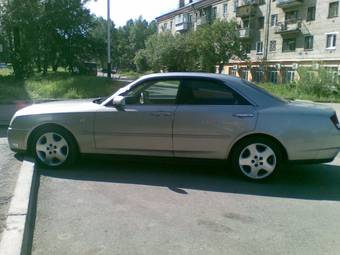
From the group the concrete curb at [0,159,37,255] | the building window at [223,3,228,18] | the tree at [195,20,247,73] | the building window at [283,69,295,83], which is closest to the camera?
the concrete curb at [0,159,37,255]

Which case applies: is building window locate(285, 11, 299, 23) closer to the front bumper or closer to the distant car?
the distant car

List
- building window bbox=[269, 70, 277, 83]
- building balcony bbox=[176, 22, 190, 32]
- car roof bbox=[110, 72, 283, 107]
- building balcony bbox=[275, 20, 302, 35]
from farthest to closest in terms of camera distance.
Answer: building balcony bbox=[176, 22, 190, 32], building window bbox=[269, 70, 277, 83], building balcony bbox=[275, 20, 302, 35], car roof bbox=[110, 72, 283, 107]

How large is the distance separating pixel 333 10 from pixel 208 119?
115 feet

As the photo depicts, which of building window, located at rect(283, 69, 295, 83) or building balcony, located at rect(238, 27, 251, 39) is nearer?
building window, located at rect(283, 69, 295, 83)

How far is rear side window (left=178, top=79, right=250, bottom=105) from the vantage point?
216 inches

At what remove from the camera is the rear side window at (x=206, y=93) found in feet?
18.0

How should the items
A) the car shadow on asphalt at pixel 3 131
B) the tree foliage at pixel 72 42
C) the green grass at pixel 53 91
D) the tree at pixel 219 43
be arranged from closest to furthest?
the car shadow on asphalt at pixel 3 131 < the green grass at pixel 53 91 < the tree foliage at pixel 72 42 < the tree at pixel 219 43

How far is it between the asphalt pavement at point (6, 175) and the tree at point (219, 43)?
39.0 metres

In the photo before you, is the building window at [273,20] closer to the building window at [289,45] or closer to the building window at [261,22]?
the building window at [261,22]

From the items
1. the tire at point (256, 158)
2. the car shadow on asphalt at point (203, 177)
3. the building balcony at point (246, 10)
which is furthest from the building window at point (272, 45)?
the tire at point (256, 158)

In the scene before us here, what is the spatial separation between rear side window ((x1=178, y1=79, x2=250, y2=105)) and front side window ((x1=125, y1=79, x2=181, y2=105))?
131 millimetres

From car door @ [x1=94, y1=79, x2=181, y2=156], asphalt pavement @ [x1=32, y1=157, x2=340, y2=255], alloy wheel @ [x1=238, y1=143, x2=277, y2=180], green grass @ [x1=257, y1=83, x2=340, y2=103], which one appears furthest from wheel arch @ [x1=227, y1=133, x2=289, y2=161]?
green grass @ [x1=257, y1=83, x2=340, y2=103]

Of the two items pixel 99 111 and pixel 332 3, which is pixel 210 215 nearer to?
pixel 99 111

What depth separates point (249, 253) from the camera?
11.4 ft
